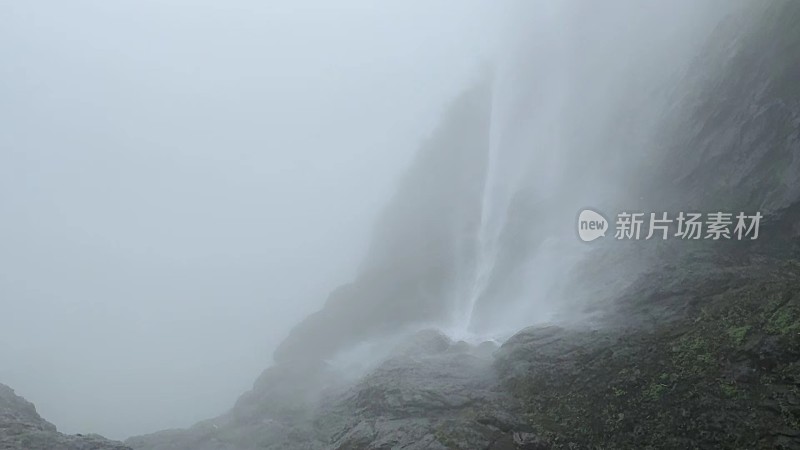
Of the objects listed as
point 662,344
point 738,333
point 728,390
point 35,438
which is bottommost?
point 35,438

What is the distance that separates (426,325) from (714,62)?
22510mm

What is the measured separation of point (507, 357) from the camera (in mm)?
18953

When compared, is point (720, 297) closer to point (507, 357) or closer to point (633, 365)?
point (633, 365)

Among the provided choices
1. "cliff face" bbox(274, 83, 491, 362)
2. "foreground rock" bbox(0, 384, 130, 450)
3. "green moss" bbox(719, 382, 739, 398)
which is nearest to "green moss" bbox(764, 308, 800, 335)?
"green moss" bbox(719, 382, 739, 398)

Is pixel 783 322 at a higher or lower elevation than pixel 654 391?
higher

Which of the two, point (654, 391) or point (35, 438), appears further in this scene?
point (35, 438)

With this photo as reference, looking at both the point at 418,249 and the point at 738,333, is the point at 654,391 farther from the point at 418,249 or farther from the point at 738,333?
the point at 418,249

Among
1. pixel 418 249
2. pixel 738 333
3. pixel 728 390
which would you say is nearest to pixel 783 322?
pixel 738 333

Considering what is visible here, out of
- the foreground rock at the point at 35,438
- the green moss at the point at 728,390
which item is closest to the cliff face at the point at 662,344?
the green moss at the point at 728,390

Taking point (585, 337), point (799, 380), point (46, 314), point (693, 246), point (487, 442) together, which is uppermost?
point (46, 314)

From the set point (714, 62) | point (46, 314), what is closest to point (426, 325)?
point (714, 62)

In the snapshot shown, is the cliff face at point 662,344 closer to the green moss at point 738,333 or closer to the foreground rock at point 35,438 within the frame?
the green moss at point 738,333

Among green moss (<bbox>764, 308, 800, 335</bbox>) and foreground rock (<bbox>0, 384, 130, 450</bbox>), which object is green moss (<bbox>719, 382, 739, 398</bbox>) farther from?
foreground rock (<bbox>0, 384, 130, 450</bbox>)

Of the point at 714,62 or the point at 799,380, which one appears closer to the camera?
the point at 799,380
